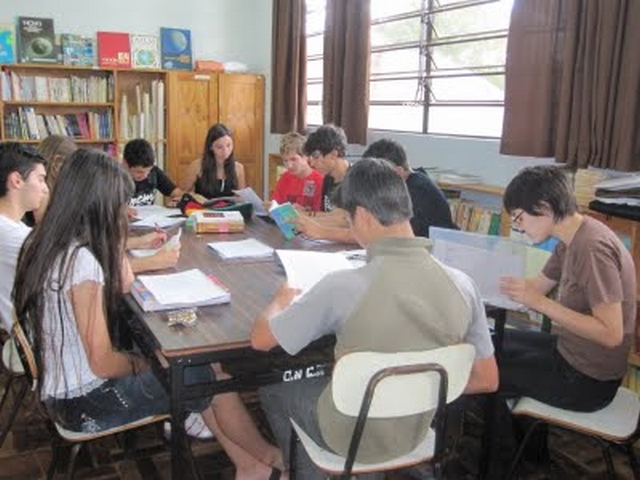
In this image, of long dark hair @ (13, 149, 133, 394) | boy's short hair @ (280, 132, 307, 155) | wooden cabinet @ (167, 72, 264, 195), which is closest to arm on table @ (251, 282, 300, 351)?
long dark hair @ (13, 149, 133, 394)

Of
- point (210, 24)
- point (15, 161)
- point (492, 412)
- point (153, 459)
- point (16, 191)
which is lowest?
point (153, 459)

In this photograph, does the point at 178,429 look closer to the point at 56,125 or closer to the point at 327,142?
the point at 327,142

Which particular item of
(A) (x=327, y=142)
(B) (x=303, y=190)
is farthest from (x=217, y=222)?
(B) (x=303, y=190)

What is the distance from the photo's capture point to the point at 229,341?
1.54 metres

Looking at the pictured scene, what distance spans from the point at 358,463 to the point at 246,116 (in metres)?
4.74

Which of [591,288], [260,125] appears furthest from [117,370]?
[260,125]

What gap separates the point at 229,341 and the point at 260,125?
15.1 feet

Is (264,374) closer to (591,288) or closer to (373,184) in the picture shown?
(373,184)

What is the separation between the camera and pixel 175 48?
5656 mm

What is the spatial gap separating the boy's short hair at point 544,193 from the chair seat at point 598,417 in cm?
57

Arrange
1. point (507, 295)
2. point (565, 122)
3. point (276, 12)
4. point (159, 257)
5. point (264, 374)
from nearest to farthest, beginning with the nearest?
1. point (264, 374)
2. point (507, 295)
3. point (159, 257)
4. point (565, 122)
5. point (276, 12)

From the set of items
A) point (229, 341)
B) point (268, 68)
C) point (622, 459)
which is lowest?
point (622, 459)

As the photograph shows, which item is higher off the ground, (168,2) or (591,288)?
(168,2)

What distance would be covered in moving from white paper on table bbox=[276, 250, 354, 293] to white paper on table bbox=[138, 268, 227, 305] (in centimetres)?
21
